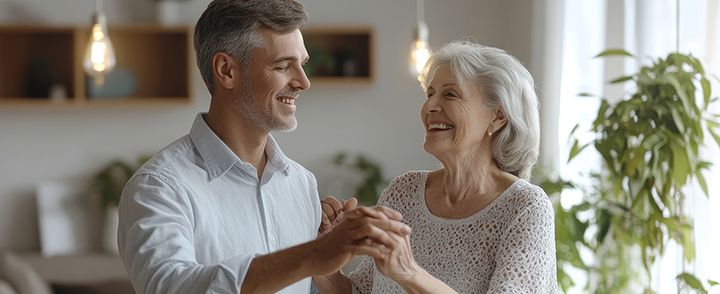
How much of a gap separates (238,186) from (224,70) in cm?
24

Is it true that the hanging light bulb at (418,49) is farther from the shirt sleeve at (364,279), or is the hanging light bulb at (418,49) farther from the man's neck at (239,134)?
the man's neck at (239,134)

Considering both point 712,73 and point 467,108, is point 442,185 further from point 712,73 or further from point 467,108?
point 712,73

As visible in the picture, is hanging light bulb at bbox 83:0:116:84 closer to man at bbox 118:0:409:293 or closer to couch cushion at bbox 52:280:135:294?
couch cushion at bbox 52:280:135:294

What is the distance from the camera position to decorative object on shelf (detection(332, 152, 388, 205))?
6.42m

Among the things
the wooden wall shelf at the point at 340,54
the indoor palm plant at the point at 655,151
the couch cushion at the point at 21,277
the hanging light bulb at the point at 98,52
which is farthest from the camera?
the wooden wall shelf at the point at 340,54

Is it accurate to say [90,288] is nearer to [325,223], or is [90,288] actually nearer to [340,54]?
[340,54]

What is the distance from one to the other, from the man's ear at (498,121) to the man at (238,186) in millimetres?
374

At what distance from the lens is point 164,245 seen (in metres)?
1.92

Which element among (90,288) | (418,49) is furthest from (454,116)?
(90,288)

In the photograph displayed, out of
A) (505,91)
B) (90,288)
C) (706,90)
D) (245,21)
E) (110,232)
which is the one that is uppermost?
(245,21)

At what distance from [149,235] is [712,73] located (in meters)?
2.63

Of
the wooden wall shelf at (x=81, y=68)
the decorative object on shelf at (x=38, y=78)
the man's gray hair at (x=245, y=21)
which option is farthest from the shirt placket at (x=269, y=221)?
the decorative object on shelf at (x=38, y=78)

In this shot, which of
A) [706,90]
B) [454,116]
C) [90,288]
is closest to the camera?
[454,116]

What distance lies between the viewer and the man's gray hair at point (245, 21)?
2.20 meters
